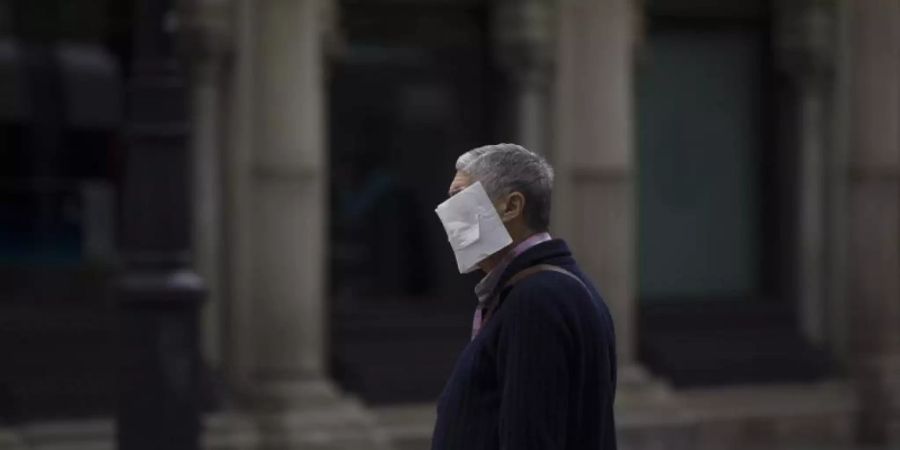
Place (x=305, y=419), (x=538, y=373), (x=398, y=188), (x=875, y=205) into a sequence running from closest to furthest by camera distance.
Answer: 1. (x=538, y=373)
2. (x=305, y=419)
3. (x=398, y=188)
4. (x=875, y=205)

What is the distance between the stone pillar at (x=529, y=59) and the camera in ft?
42.1

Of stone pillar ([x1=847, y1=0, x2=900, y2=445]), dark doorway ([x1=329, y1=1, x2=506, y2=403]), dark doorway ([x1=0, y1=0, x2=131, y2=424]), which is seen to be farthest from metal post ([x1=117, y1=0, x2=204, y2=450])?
stone pillar ([x1=847, y1=0, x2=900, y2=445])

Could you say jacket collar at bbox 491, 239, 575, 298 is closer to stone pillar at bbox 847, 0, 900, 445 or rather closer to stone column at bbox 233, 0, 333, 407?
stone column at bbox 233, 0, 333, 407

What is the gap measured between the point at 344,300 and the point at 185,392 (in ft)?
16.9

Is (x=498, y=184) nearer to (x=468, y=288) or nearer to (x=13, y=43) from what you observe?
(x=13, y=43)

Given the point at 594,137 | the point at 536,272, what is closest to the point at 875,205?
the point at 594,137

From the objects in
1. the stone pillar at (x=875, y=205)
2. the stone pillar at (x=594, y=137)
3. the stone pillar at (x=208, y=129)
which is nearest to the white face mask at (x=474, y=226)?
the stone pillar at (x=208, y=129)

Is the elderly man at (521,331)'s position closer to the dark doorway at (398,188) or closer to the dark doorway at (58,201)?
the dark doorway at (58,201)

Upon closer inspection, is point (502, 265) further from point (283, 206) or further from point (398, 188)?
point (398, 188)

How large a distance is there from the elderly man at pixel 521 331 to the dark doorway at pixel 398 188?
8.22 m

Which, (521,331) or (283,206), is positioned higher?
(521,331)

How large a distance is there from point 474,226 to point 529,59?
28.9 feet

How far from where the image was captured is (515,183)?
13.4ft

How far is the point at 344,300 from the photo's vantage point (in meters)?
12.5
